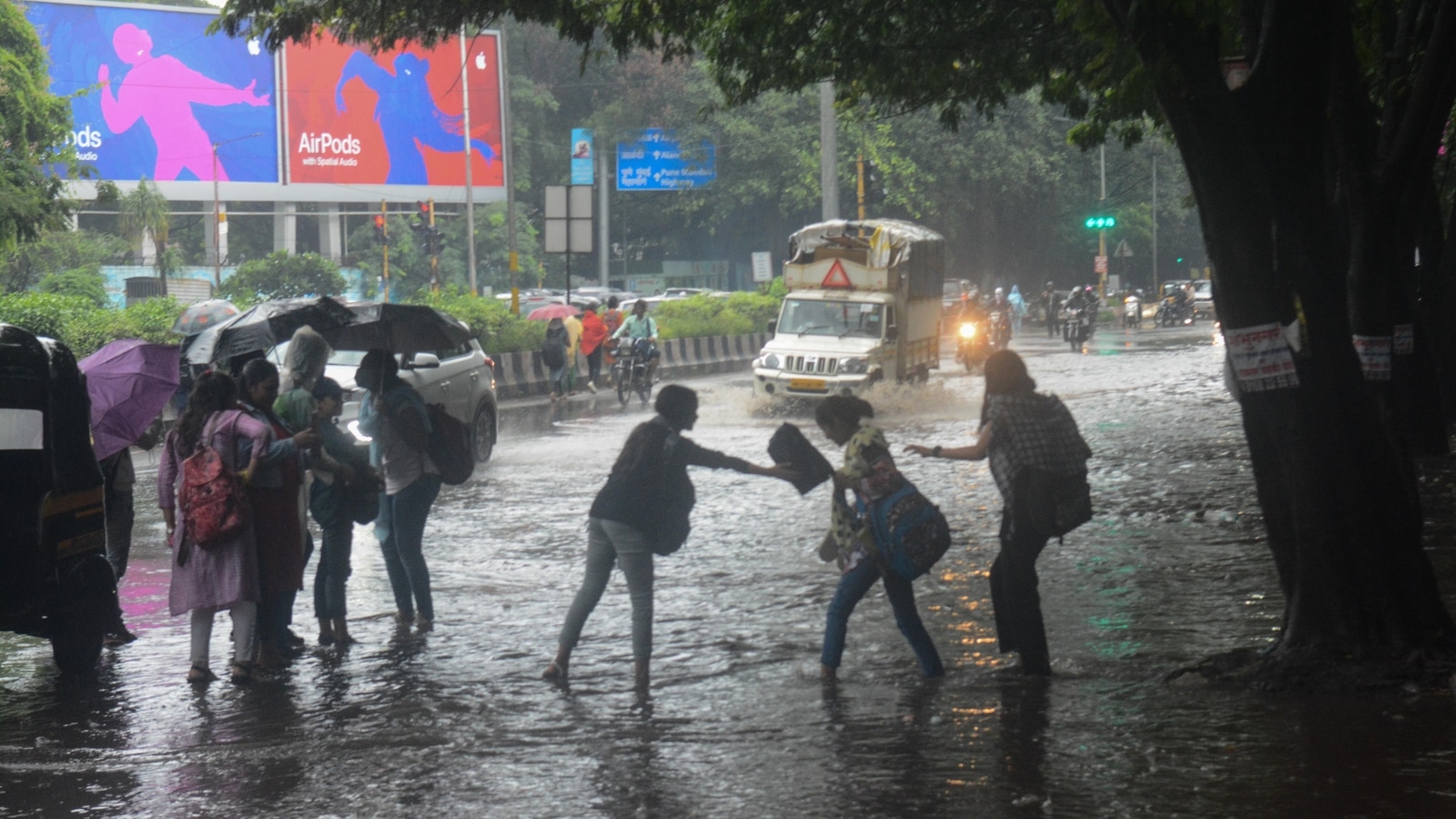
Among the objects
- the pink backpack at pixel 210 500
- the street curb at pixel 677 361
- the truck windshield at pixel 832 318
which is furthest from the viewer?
the street curb at pixel 677 361

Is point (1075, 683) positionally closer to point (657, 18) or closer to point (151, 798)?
point (151, 798)

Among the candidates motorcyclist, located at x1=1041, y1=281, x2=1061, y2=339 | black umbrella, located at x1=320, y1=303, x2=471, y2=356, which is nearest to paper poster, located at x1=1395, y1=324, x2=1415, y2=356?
black umbrella, located at x1=320, y1=303, x2=471, y2=356

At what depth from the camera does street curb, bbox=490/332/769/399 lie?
95.3ft

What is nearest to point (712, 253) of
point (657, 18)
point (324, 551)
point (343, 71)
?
point (343, 71)

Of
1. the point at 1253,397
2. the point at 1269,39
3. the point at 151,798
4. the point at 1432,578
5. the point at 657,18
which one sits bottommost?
the point at 151,798

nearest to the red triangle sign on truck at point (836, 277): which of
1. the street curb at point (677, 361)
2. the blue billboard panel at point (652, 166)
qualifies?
the street curb at point (677, 361)

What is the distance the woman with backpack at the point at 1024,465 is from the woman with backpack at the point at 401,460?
9.93 ft

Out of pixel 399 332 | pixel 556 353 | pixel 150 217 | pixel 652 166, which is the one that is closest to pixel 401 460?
pixel 399 332

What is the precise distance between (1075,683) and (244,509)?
4057 millimetres

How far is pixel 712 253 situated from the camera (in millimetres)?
74750

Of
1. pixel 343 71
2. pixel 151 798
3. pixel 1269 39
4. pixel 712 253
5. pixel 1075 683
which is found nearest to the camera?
pixel 151 798

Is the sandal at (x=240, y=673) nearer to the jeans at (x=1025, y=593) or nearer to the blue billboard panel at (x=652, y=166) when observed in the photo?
the jeans at (x=1025, y=593)

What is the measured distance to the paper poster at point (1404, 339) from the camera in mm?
12969

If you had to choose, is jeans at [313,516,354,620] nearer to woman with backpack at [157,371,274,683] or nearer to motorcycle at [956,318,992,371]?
woman with backpack at [157,371,274,683]
